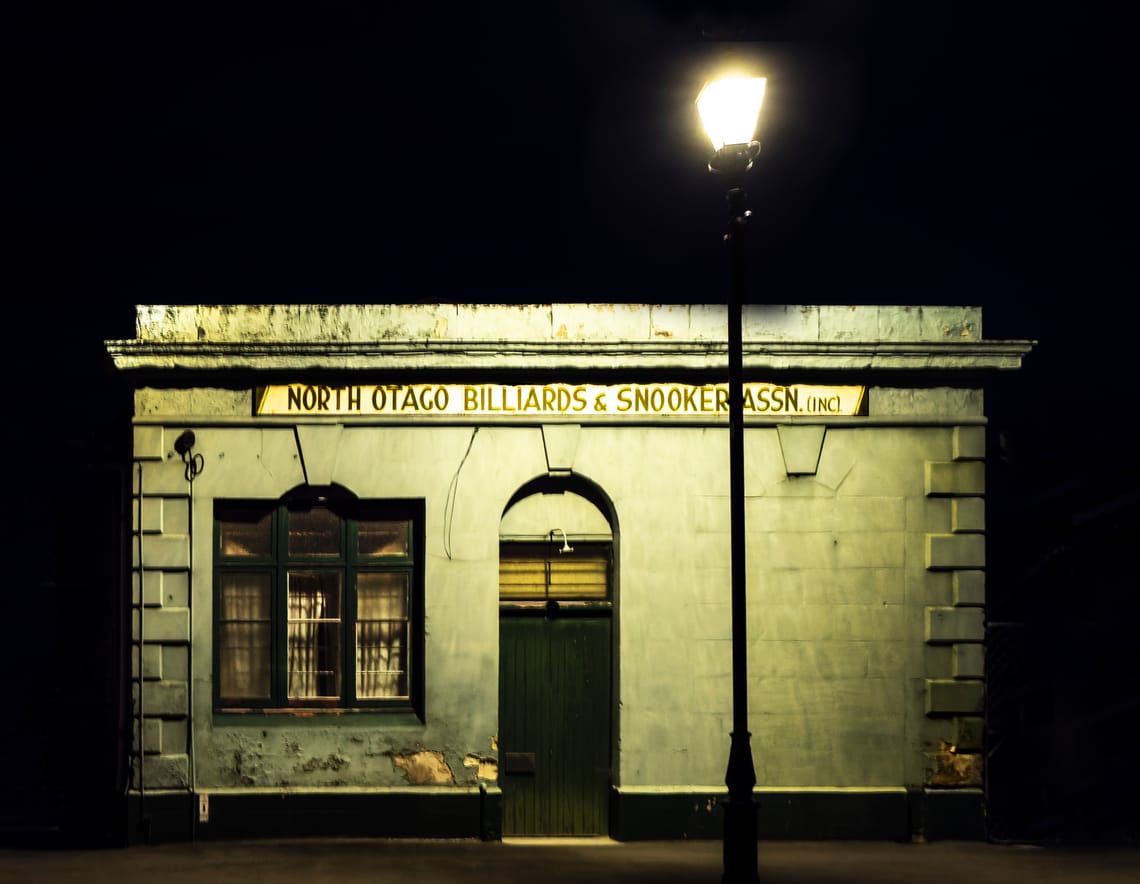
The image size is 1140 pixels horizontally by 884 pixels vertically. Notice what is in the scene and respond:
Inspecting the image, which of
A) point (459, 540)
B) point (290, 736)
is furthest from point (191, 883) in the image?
point (459, 540)

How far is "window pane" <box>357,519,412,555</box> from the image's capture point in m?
11.6

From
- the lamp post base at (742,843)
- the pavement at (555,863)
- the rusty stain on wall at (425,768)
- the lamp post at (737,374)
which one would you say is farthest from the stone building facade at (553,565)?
the lamp post base at (742,843)

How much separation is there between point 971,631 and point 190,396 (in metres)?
8.59

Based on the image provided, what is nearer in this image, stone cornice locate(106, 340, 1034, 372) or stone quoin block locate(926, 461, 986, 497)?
stone cornice locate(106, 340, 1034, 372)

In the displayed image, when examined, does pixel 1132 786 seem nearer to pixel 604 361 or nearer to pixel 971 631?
pixel 971 631

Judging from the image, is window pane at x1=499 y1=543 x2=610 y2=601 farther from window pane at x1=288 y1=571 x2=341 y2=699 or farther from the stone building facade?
window pane at x1=288 y1=571 x2=341 y2=699

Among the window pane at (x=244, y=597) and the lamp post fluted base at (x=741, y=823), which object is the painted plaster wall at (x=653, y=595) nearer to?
the window pane at (x=244, y=597)

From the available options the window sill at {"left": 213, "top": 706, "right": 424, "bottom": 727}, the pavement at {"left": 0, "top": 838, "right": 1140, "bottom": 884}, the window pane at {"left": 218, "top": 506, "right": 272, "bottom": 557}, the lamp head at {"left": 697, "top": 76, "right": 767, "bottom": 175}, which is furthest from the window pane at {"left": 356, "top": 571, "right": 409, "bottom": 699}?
the lamp head at {"left": 697, "top": 76, "right": 767, "bottom": 175}

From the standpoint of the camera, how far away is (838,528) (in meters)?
11.6

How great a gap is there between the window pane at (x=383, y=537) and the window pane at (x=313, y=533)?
262 millimetres

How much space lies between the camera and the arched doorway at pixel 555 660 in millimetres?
11359

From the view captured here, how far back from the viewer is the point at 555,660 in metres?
11.5

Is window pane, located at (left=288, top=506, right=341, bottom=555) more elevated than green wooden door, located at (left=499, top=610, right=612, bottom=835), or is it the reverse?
window pane, located at (left=288, top=506, right=341, bottom=555)

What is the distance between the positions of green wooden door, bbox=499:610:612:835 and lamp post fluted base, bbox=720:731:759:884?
3.08 meters
